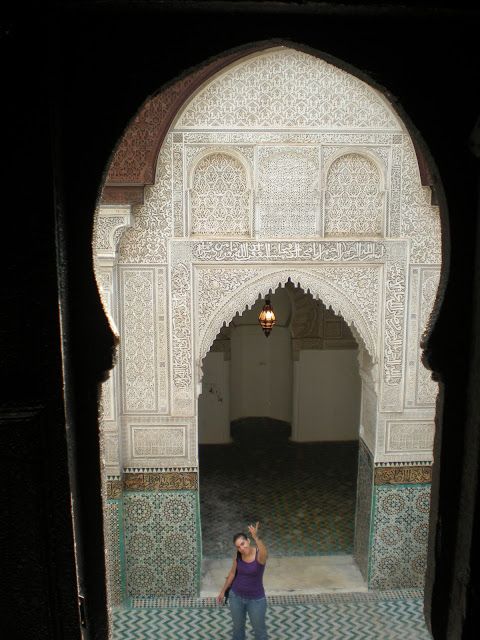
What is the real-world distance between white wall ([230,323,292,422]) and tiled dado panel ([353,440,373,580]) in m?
2.92

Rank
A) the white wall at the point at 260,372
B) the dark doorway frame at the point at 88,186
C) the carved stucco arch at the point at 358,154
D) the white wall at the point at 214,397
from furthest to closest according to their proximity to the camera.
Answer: the white wall at the point at 260,372, the white wall at the point at 214,397, the carved stucco arch at the point at 358,154, the dark doorway frame at the point at 88,186

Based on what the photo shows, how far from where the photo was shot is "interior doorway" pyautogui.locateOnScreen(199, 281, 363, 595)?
502 centimetres

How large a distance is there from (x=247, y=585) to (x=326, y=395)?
3.47 meters

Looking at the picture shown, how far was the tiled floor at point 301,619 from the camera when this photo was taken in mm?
4047

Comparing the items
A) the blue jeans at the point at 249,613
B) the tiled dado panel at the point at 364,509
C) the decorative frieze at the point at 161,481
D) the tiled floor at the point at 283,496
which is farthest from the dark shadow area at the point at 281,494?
the blue jeans at the point at 249,613

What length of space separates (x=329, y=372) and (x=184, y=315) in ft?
10.4

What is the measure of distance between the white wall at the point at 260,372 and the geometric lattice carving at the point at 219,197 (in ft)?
11.4

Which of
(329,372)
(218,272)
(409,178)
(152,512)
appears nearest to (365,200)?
(409,178)

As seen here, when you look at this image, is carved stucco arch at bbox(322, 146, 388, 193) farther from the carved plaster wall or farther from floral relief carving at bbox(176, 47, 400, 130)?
floral relief carving at bbox(176, 47, 400, 130)

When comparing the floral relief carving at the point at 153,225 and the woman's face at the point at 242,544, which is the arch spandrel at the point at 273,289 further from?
the woman's face at the point at 242,544

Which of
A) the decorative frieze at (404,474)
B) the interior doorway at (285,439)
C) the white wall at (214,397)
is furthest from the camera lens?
the white wall at (214,397)

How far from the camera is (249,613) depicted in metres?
3.78

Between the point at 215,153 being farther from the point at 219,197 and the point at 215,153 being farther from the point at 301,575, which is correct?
the point at 301,575

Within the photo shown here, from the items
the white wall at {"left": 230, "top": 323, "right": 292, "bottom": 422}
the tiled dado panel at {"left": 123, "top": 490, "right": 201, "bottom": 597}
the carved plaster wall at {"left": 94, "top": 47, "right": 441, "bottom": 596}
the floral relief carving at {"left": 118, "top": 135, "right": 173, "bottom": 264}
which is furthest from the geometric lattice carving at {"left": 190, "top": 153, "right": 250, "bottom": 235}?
the white wall at {"left": 230, "top": 323, "right": 292, "bottom": 422}
